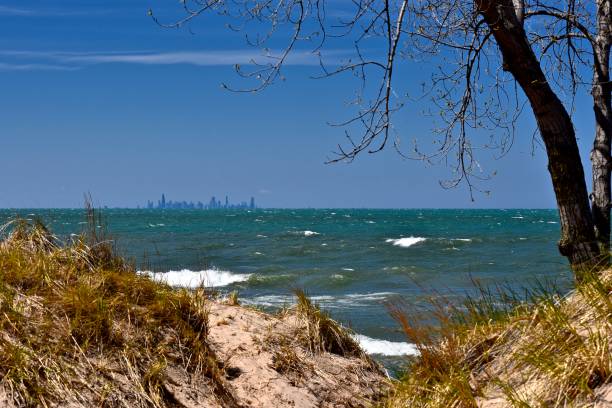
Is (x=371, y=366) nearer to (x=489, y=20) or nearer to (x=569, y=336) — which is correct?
(x=569, y=336)

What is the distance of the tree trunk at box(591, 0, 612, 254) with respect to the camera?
625cm

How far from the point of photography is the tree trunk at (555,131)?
5629 mm

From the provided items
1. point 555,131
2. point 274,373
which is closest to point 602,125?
Answer: point 555,131

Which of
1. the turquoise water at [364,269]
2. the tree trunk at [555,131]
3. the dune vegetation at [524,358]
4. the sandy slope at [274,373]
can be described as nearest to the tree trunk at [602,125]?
the tree trunk at [555,131]

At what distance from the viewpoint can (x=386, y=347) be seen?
970cm

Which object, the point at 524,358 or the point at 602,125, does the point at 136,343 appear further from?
the point at 602,125

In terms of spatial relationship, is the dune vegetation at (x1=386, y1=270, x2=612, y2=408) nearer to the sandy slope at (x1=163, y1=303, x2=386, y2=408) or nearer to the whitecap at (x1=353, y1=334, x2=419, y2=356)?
the sandy slope at (x1=163, y1=303, x2=386, y2=408)

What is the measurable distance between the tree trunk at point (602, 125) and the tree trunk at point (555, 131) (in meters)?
0.28

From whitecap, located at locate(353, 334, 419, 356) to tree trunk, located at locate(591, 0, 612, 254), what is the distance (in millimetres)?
3662

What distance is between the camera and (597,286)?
404 cm

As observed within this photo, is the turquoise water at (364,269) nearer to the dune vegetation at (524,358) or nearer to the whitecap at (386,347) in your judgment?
the whitecap at (386,347)

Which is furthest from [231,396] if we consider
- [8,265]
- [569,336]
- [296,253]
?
[296,253]

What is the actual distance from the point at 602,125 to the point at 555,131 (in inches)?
42.3

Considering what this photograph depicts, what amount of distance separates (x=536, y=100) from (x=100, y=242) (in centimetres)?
385
